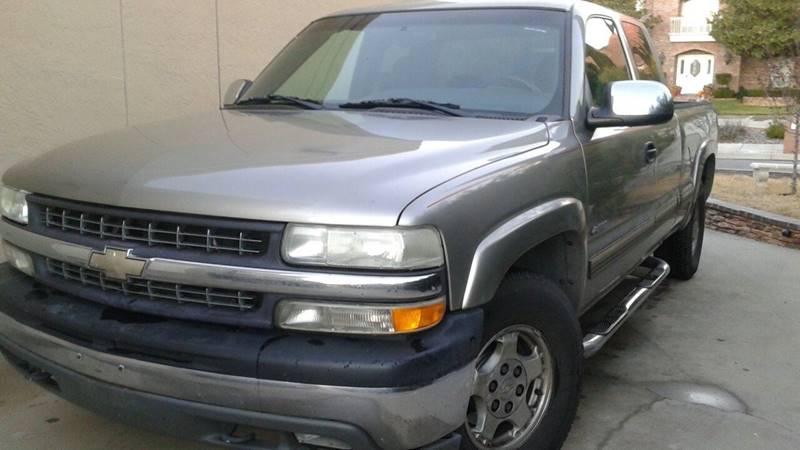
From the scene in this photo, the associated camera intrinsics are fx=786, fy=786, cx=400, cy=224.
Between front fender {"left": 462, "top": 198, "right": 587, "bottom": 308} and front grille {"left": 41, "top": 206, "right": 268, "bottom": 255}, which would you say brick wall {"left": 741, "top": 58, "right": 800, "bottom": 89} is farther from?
front grille {"left": 41, "top": 206, "right": 268, "bottom": 255}

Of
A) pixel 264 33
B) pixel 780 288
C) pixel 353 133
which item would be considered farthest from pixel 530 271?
pixel 264 33

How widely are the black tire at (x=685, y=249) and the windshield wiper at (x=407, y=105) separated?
128 inches

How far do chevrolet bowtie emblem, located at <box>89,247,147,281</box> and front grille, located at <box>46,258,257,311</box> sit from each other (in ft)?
0.11

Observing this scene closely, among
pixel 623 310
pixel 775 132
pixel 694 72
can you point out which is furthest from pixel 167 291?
pixel 694 72

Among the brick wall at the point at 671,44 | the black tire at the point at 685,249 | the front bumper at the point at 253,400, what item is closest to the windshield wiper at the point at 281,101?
the front bumper at the point at 253,400

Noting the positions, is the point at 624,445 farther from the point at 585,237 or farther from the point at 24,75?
the point at 24,75

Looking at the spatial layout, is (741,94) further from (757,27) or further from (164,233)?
(164,233)

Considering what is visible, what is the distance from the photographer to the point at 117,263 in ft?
8.21

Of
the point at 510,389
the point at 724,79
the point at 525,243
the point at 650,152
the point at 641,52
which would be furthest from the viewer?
the point at 724,79

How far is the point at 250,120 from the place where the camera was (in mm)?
3430

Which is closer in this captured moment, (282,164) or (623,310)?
(282,164)

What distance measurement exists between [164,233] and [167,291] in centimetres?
18

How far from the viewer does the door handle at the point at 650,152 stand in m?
4.21

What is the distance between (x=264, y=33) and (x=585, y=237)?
4.46 m
